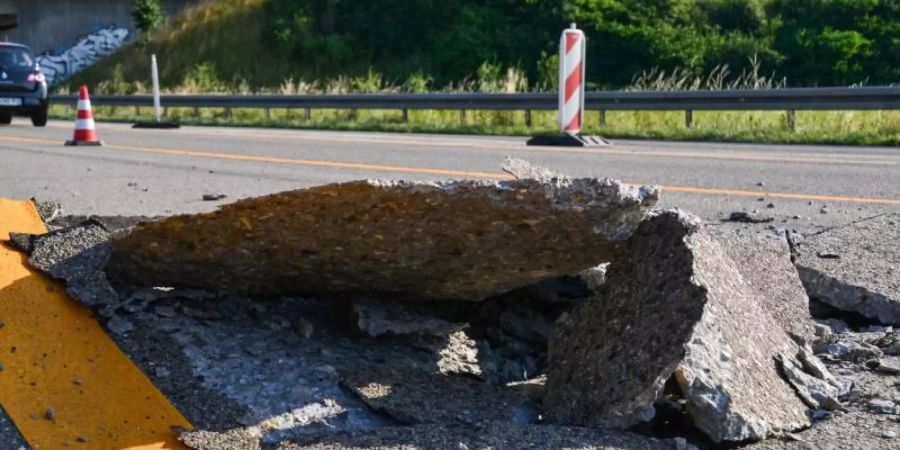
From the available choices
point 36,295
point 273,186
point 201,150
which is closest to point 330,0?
point 201,150

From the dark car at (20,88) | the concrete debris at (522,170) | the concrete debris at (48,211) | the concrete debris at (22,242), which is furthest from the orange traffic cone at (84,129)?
the concrete debris at (522,170)

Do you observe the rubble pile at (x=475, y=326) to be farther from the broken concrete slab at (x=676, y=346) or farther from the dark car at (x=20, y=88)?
the dark car at (x=20, y=88)

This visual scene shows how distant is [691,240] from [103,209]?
12.9ft

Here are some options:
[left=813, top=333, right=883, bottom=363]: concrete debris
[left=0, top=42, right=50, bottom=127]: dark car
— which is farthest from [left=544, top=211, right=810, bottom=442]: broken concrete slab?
[left=0, top=42, right=50, bottom=127]: dark car

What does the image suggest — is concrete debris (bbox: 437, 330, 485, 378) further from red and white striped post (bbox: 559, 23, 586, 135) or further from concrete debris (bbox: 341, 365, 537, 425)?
red and white striped post (bbox: 559, 23, 586, 135)

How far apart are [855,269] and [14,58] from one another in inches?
680

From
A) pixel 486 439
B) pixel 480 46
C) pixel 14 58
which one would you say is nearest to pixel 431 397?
pixel 486 439

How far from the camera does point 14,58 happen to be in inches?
707

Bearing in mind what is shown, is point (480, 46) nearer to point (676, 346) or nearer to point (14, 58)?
point (14, 58)

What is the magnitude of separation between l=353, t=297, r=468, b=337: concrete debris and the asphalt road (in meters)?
2.48

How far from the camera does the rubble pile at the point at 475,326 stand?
8.40 ft

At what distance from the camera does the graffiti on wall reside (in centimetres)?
3925

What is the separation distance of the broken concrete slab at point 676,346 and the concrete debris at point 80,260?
145 cm

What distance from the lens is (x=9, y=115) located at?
18.1m
